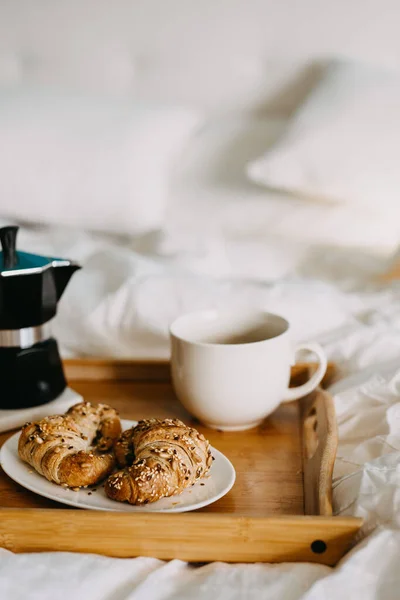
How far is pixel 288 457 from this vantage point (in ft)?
2.37

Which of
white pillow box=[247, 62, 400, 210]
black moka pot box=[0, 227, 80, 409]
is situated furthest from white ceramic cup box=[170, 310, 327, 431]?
white pillow box=[247, 62, 400, 210]

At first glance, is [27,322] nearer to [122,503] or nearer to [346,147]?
[122,503]

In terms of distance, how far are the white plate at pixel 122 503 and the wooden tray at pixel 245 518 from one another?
1cm

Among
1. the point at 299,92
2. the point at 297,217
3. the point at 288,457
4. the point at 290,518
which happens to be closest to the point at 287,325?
the point at 288,457

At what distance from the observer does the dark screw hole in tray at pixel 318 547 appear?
0.55m

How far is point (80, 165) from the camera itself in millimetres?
1339

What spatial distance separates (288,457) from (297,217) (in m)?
0.74

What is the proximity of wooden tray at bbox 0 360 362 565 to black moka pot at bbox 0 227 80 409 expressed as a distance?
152mm

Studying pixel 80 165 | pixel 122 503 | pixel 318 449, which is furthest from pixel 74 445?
pixel 80 165

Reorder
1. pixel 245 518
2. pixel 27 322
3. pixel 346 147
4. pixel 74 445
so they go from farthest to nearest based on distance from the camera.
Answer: pixel 346 147 < pixel 27 322 < pixel 74 445 < pixel 245 518

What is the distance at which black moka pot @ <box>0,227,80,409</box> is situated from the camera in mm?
753

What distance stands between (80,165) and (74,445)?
2.60ft

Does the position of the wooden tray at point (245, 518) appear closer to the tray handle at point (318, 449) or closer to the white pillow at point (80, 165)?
the tray handle at point (318, 449)

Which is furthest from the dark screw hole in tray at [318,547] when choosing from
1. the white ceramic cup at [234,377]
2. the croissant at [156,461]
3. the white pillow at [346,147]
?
the white pillow at [346,147]
